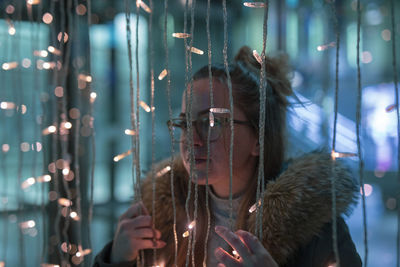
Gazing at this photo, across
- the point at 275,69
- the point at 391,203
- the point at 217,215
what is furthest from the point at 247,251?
the point at 391,203

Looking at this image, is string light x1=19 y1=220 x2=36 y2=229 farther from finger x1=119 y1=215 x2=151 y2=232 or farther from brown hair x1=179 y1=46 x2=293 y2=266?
brown hair x1=179 y1=46 x2=293 y2=266

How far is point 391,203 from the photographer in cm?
450

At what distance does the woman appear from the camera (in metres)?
0.96

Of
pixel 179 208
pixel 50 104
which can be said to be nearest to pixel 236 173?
pixel 179 208

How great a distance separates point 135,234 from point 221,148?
0.94 ft

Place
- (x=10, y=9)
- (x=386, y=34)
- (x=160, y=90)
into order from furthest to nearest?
1. (x=386, y=34)
2. (x=160, y=90)
3. (x=10, y=9)

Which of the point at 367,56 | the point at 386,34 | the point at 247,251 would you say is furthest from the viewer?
the point at 367,56

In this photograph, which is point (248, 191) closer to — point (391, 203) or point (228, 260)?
point (228, 260)

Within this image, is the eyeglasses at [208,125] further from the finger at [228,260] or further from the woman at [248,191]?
the finger at [228,260]

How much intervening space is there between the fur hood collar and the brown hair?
80 millimetres

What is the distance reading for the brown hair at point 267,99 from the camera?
3.55 feet

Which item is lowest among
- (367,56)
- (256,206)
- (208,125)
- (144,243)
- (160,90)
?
(144,243)

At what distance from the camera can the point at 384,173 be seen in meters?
4.64

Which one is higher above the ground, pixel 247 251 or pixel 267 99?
pixel 267 99
